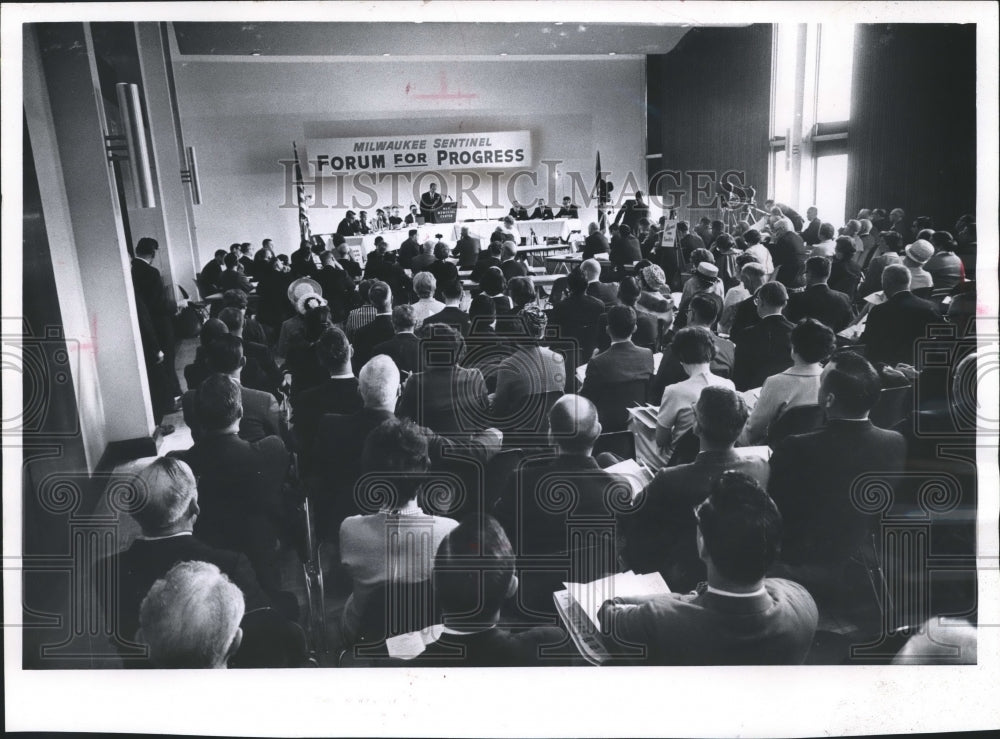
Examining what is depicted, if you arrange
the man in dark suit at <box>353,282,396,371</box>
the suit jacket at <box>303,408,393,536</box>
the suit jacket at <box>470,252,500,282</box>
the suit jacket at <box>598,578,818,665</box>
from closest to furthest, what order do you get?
the suit jacket at <box>598,578,818,665</box>, the suit jacket at <box>303,408,393,536</box>, the man in dark suit at <box>353,282,396,371</box>, the suit jacket at <box>470,252,500,282</box>

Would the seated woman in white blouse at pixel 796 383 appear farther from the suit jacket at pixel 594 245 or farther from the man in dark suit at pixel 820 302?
the suit jacket at pixel 594 245

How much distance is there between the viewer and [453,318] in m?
1.75

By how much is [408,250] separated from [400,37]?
56cm

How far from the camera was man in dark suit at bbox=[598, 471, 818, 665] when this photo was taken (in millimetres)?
1401

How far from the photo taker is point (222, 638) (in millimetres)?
1542

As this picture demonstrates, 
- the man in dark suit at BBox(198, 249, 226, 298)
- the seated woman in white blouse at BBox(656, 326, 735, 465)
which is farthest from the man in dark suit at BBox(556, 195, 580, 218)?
the man in dark suit at BBox(198, 249, 226, 298)

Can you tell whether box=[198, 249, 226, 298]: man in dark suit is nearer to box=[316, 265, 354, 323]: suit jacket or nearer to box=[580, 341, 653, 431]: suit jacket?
box=[316, 265, 354, 323]: suit jacket

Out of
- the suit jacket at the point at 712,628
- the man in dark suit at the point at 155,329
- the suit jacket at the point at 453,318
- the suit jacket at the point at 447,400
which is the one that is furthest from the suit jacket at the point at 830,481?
the man in dark suit at the point at 155,329

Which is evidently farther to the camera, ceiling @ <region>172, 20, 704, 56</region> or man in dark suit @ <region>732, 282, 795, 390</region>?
man in dark suit @ <region>732, 282, 795, 390</region>

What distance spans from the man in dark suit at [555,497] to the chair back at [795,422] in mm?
442

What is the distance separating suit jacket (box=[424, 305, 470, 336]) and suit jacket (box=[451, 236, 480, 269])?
17 cm

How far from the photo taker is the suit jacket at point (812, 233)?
5.87ft

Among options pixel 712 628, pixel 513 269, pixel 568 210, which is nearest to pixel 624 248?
pixel 568 210

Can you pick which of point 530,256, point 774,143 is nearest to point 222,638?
point 530,256
